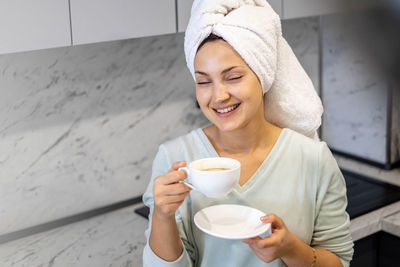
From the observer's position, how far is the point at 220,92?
111 cm

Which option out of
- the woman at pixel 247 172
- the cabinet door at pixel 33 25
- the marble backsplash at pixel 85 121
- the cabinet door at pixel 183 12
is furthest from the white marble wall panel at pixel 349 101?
the cabinet door at pixel 33 25

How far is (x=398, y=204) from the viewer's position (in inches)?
81.8

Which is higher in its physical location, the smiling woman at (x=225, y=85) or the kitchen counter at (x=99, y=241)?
the smiling woman at (x=225, y=85)

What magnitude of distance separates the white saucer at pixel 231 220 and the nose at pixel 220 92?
9.0 inches

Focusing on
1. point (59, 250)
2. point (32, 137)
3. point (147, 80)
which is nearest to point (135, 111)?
point (147, 80)

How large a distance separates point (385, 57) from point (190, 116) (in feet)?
5.99

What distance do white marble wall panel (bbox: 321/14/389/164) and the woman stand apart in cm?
113

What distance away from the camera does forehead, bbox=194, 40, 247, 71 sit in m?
1.12

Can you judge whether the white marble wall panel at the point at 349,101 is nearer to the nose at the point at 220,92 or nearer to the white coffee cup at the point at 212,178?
the nose at the point at 220,92

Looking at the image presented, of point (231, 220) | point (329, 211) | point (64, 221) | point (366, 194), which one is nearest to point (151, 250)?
point (231, 220)

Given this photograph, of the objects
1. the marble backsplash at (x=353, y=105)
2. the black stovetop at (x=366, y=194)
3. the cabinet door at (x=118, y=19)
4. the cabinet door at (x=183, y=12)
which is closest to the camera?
the cabinet door at (x=118, y=19)

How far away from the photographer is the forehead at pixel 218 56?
3.69ft

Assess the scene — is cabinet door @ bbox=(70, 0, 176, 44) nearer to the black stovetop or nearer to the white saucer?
the white saucer

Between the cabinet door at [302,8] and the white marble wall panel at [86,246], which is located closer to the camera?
the white marble wall panel at [86,246]
